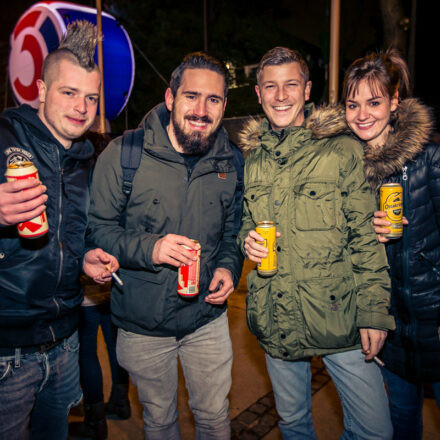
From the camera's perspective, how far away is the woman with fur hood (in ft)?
6.93

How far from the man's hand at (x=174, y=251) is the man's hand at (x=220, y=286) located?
12.3 inches

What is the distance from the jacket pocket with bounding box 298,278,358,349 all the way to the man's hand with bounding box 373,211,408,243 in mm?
336

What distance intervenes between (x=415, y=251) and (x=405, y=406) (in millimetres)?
961

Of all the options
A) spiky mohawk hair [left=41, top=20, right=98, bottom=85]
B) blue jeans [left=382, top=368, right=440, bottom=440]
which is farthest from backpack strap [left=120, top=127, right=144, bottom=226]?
blue jeans [left=382, top=368, right=440, bottom=440]

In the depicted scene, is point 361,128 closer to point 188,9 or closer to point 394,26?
point 394,26

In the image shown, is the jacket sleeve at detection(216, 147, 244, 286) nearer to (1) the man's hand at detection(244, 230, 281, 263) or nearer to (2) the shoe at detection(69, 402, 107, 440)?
(1) the man's hand at detection(244, 230, 281, 263)

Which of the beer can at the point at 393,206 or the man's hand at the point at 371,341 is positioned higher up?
the beer can at the point at 393,206

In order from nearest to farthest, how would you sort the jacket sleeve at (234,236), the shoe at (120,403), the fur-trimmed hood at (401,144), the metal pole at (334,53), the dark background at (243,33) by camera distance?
1. the fur-trimmed hood at (401,144)
2. the jacket sleeve at (234,236)
3. the shoe at (120,403)
4. the metal pole at (334,53)
5. the dark background at (243,33)

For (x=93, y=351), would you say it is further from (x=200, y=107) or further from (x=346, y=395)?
(x=200, y=107)

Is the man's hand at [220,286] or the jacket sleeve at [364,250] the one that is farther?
the man's hand at [220,286]

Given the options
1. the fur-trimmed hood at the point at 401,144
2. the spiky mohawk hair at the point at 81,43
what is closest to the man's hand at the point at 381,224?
the fur-trimmed hood at the point at 401,144

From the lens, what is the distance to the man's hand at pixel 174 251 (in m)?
2.08

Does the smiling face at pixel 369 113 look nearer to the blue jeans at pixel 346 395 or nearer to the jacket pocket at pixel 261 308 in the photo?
the jacket pocket at pixel 261 308

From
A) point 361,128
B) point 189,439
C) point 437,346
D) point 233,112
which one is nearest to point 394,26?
point 233,112
